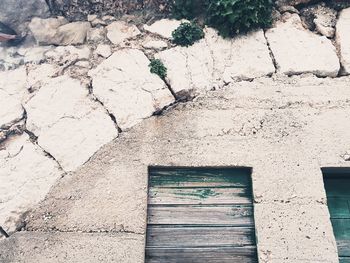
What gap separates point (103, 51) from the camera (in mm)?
3195

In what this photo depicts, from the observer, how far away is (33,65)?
10.4 feet

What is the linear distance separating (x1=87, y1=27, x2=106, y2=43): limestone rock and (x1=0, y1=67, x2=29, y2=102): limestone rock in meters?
0.62

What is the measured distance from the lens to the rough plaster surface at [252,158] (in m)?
2.65

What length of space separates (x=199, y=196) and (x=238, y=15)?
1.48 metres

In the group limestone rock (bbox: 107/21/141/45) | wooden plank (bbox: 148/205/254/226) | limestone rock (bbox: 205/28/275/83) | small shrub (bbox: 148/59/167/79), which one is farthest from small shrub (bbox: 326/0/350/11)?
wooden plank (bbox: 148/205/254/226)

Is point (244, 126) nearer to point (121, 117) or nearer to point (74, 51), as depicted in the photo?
point (121, 117)

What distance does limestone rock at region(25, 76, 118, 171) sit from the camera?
282 centimetres

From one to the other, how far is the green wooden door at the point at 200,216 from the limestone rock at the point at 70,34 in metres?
1.34

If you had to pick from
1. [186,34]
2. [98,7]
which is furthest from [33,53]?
[186,34]

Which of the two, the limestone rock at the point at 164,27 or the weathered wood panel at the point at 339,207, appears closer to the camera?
the weathered wood panel at the point at 339,207

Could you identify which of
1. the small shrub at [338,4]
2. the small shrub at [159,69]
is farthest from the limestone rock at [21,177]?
the small shrub at [338,4]

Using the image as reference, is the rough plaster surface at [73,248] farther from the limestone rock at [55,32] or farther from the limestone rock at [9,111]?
the limestone rock at [55,32]

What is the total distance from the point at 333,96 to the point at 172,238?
5.46ft

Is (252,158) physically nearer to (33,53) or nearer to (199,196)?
(199,196)
